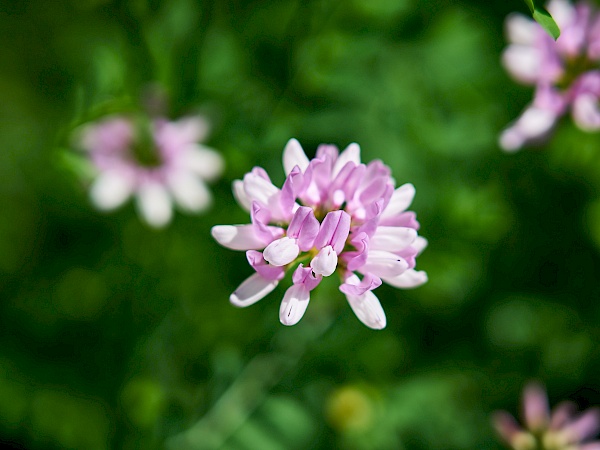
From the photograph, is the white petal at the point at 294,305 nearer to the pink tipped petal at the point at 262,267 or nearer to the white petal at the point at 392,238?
the pink tipped petal at the point at 262,267

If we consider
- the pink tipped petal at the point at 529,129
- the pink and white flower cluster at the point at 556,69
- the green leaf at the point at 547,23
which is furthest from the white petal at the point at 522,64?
the green leaf at the point at 547,23

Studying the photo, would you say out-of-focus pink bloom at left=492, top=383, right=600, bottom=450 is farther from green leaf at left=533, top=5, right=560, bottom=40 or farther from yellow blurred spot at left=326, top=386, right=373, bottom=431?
green leaf at left=533, top=5, right=560, bottom=40

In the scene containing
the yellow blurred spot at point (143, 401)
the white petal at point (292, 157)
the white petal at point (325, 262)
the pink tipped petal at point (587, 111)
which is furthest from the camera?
the yellow blurred spot at point (143, 401)

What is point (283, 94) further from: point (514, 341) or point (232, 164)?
point (514, 341)

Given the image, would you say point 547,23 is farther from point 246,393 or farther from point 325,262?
point 246,393

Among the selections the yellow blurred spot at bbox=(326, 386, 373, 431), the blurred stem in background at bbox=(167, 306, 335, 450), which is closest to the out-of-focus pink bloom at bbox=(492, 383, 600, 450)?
the yellow blurred spot at bbox=(326, 386, 373, 431)

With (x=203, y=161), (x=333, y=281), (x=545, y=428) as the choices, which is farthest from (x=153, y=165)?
(x=545, y=428)
